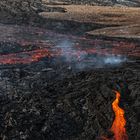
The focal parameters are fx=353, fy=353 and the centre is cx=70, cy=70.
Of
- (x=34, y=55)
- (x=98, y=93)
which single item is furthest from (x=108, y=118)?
(x=34, y=55)

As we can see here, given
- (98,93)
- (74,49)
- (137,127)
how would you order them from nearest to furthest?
1. (137,127)
2. (98,93)
3. (74,49)

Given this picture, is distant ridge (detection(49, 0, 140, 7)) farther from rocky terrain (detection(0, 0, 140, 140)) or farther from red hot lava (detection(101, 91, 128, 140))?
red hot lava (detection(101, 91, 128, 140))

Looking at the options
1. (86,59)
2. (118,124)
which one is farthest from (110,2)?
(118,124)

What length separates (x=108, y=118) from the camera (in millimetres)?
13273

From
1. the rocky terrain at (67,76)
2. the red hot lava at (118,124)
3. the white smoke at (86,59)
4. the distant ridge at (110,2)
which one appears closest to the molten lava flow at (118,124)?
the red hot lava at (118,124)

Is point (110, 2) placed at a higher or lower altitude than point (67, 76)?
lower

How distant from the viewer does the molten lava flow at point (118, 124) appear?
12.2 m

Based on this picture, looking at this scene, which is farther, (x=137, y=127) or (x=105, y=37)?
(x=105, y=37)

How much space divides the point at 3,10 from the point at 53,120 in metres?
26.2

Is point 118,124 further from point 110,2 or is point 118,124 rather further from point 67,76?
point 110,2

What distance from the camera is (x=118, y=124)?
42.7 ft

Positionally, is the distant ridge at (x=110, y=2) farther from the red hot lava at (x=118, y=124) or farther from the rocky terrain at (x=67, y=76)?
the red hot lava at (x=118, y=124)

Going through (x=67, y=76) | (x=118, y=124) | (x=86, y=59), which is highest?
(x=118, y=124)

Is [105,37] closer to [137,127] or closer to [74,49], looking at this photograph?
[74,49]
